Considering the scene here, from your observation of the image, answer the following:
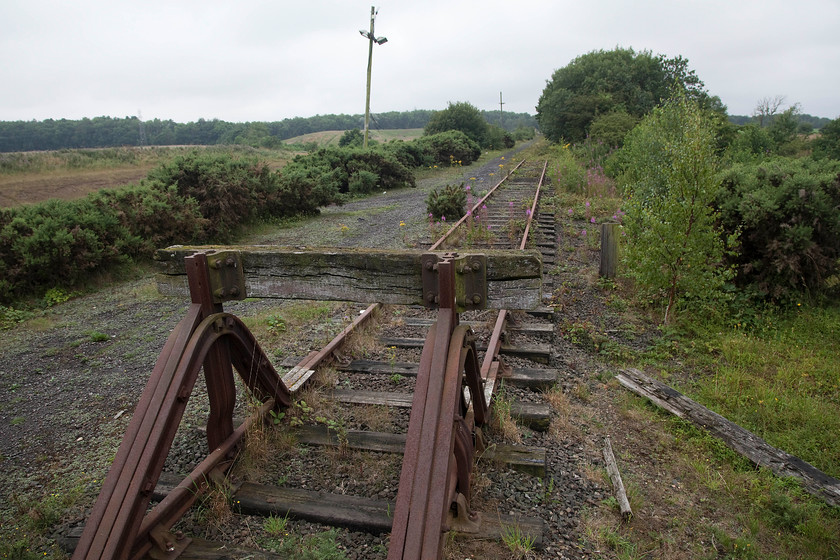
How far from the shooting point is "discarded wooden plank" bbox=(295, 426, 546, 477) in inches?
122

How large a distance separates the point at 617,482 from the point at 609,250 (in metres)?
4.79

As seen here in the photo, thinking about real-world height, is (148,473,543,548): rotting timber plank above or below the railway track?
below

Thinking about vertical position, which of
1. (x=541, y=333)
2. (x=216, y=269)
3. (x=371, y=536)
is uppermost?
(x=216, y=269)

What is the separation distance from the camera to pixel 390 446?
334 centimetres

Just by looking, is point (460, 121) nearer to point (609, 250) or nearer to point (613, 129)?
point (613, 129)

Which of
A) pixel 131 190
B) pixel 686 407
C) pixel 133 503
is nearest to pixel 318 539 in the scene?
pixel 133 503

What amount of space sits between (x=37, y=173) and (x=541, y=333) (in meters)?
25.3

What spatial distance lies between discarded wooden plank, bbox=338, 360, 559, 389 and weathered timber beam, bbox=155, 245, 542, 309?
185 centimetres

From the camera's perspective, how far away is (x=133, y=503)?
82.2 inches

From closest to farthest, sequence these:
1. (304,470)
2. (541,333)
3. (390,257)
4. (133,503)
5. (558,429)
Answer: (133,503) < (390,257) < (304,470) < (558,429) < (541,333)

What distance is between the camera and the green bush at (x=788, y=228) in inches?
232

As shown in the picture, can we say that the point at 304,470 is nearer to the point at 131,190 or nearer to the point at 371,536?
the point at 371,536

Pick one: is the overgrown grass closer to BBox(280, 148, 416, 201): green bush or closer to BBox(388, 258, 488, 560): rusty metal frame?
BBox(388, 258, 488, 560): rusty metal frame

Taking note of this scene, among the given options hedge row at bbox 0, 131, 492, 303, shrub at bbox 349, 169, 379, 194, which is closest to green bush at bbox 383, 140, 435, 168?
shrub at bbox 349, 169, 379, 194
